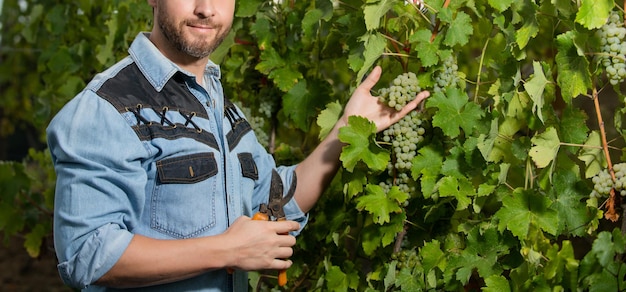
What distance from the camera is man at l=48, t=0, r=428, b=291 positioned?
1.82m

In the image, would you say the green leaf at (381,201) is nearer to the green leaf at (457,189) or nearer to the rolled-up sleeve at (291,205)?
the green leaf at (457,189)

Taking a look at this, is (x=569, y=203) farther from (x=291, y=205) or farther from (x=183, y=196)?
(x=183, y=196)

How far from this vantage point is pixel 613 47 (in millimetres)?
1814

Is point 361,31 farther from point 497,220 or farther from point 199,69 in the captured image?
point 497,220

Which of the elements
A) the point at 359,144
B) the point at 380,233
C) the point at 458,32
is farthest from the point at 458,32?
the point at 380,233

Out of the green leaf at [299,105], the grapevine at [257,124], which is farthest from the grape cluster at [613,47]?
the grapevine at [257,124]

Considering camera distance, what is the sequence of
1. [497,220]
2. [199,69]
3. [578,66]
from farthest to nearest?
[199,69], [497,220], [578,66]

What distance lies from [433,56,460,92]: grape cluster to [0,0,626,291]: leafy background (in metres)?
0.01

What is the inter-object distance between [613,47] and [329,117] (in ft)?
2.69

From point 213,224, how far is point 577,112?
90 cm

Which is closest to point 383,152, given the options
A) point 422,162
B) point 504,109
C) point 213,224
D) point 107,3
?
point 422,162

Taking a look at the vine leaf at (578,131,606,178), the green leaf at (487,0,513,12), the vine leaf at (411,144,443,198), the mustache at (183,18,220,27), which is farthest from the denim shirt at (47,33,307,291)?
the vine leaf at (578,131,606,178)

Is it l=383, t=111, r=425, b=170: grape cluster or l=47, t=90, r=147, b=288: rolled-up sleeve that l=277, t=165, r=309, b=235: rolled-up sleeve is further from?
l=47, t=90, r=147, b=288: rolled-up sleeve

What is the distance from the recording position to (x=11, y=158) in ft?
22.1
